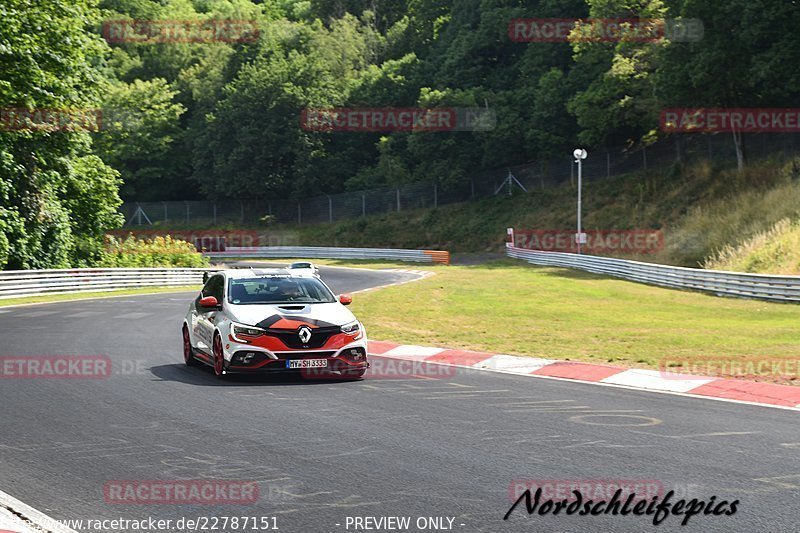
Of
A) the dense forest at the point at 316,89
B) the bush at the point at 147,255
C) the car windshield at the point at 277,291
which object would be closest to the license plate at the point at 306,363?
the car windshield at the point at 277,291

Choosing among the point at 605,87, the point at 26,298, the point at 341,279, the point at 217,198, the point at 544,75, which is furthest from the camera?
the point at 217,198

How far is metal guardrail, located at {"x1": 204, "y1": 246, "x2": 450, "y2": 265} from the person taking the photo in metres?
62.8

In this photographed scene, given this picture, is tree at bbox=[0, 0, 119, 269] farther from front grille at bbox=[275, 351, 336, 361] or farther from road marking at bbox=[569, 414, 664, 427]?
road marking at bbox=[569, 414, 664, 427]

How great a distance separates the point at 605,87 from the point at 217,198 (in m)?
41.2

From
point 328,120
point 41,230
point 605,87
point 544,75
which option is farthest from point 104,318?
point 328,120

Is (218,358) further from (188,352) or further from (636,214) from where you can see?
(636,214)

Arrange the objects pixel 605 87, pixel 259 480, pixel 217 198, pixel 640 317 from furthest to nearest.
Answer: pixel 217 198 < pixel 605 87 < pixel 640 317 < pixel 259 480

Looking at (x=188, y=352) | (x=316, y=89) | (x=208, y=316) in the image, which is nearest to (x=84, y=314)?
(x=188, y=352)

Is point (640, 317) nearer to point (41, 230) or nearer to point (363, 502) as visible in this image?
point (363, 502)

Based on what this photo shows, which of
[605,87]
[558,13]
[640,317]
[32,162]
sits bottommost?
[640,317]

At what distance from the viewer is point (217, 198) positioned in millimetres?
89500

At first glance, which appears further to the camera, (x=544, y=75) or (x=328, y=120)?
(x=328, y=120)

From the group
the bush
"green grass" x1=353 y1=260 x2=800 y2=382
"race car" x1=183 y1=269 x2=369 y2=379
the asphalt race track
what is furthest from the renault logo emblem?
the bush

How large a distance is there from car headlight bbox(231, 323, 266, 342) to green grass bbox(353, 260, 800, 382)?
5622mm
